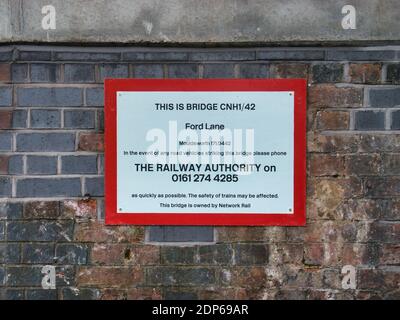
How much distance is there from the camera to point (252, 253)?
2719mm

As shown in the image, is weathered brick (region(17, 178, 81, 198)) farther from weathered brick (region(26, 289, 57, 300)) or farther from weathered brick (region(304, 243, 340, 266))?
weathered brick (region(304, 243, 340, 266))

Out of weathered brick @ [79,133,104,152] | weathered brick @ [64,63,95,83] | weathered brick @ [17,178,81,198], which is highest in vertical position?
weathered brick @ [64,63,95,83]

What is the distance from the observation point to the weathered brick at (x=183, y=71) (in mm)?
2693

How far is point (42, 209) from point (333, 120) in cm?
157

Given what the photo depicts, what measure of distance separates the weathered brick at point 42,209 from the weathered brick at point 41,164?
0.53 feet

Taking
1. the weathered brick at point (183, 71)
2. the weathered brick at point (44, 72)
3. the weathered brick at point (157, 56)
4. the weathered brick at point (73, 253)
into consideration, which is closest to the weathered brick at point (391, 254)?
the weathered brick at point (183, 71)

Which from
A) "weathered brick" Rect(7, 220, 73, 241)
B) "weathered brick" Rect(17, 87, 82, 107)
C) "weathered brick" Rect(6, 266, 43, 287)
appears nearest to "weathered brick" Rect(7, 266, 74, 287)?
"weathered brick" Rect(6, 266, 43, 287)

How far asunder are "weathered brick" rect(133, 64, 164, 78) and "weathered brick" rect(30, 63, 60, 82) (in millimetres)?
409

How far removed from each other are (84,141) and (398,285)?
1.78m

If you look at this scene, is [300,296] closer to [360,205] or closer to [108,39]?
[360,205]

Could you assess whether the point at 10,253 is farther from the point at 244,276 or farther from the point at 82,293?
the point at 244,276

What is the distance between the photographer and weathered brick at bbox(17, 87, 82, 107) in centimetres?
271

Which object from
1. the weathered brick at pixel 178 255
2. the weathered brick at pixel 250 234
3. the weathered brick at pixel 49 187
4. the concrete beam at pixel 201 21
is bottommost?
the weathered brick at pixel 178 255

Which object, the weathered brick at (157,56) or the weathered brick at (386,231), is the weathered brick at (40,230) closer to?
the weathered brick at (157,56)
